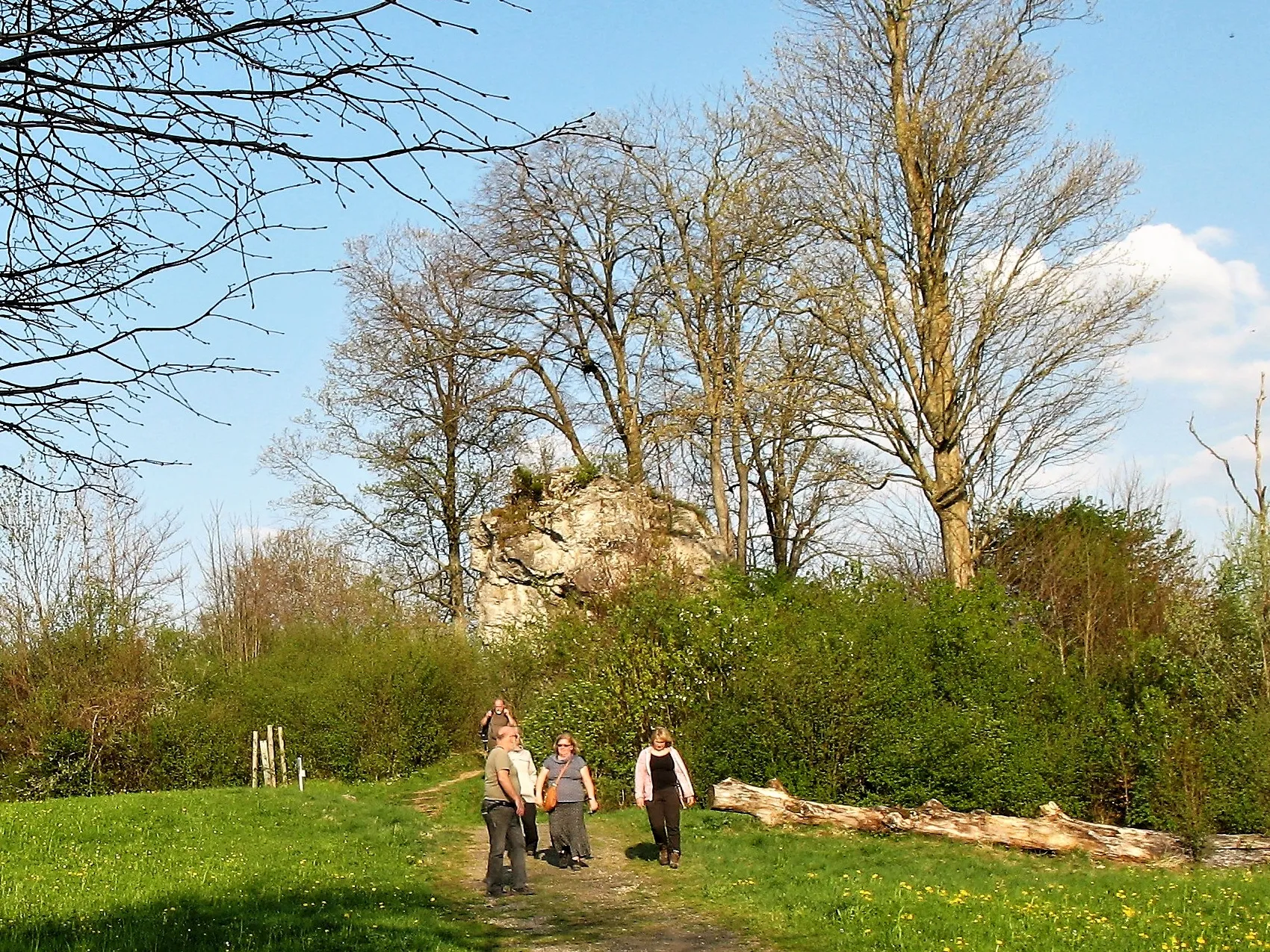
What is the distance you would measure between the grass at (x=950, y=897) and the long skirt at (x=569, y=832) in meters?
1.30

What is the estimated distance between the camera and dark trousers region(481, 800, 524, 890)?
1277cm

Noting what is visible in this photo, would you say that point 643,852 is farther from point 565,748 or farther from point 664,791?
point 565,748

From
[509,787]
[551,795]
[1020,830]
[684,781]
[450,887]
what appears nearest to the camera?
[509,787]

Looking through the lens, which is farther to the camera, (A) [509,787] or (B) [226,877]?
(A) [509,787]

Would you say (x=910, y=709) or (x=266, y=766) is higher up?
(x=910, y=709)

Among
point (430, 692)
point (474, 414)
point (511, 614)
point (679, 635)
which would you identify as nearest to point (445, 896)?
point (679, 635)

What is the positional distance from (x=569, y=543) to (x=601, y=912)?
73.6 ft

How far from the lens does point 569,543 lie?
34094mm

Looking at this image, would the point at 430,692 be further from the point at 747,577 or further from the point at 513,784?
the point at 513,784

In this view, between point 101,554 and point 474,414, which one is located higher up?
point 474,414

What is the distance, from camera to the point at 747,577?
26.6 metres

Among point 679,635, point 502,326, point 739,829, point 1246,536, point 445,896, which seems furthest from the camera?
point 502,326

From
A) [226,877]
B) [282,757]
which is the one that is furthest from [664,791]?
[282,757]

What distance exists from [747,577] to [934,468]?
485 cm
